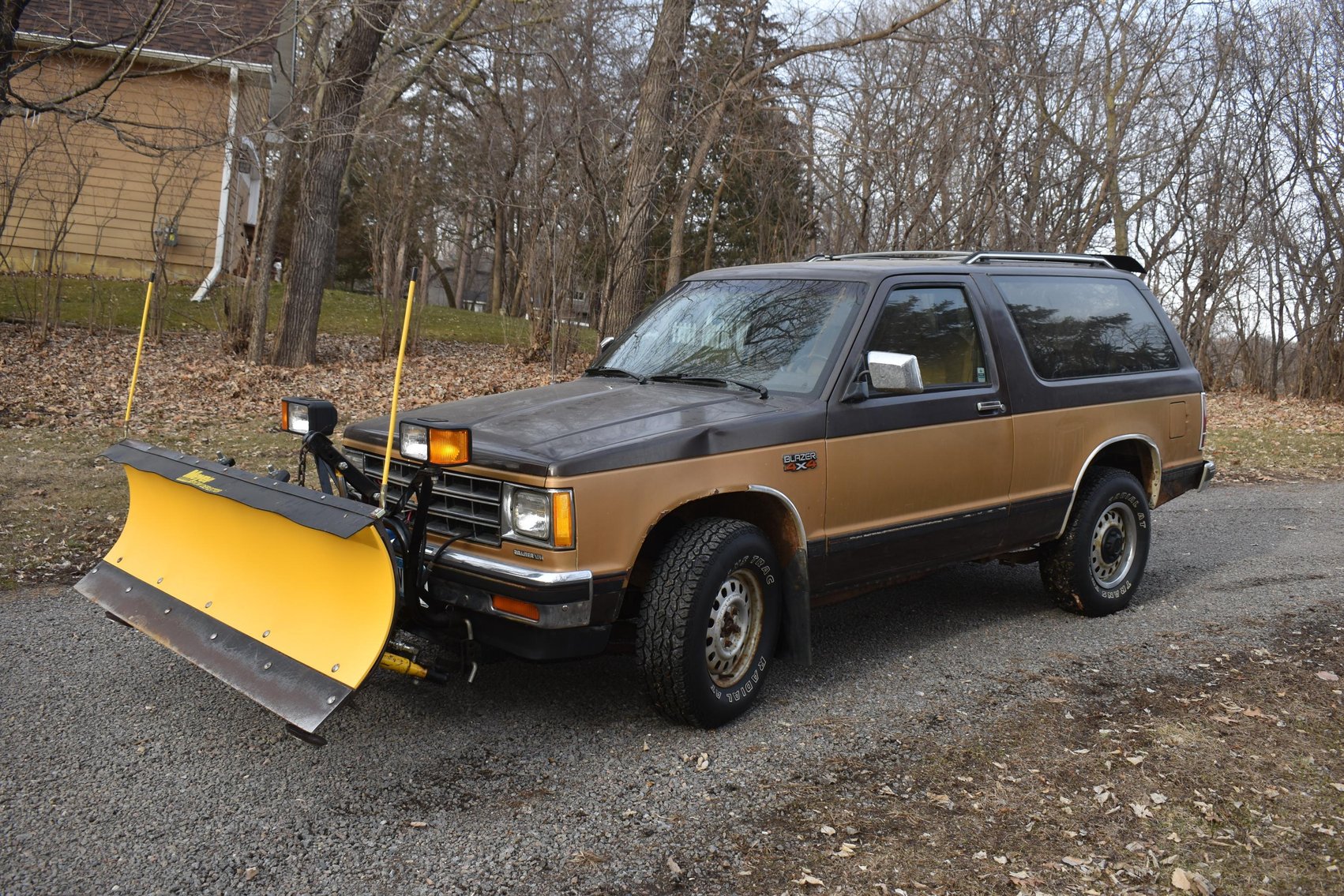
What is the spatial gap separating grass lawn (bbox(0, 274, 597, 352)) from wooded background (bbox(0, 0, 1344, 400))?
52.2 inches

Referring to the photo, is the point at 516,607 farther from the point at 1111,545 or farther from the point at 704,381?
the point at 1111,545

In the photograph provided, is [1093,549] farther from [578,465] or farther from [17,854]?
[17,854]

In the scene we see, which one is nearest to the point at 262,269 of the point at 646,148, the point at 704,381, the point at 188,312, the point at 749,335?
the point at 188,312

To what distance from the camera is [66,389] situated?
486 inches

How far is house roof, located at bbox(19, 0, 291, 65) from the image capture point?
8.65 metres

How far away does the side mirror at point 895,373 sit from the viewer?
15.9ft

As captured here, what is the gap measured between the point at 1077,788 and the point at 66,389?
38.3ft

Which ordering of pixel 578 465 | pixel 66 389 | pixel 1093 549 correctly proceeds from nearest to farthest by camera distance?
pixel 578 465 < pixel 1093 549 < pixel 66 389

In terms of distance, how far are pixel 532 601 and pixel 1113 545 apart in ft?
12.7

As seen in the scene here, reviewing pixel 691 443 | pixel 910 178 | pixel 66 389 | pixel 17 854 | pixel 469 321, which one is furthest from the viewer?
pixel 469 321

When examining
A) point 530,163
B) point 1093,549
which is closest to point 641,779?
point 1093,549

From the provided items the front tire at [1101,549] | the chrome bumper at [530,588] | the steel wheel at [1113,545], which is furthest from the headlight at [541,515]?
the steel wheel at [1113,545]

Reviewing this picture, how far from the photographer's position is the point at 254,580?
14.5 ft

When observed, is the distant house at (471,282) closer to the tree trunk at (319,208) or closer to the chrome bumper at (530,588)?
the tree trunk at (319,208)
